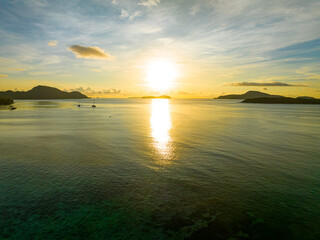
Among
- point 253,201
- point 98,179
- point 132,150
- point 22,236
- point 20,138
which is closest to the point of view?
point 22,236

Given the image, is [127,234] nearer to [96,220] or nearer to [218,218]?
[96,220]

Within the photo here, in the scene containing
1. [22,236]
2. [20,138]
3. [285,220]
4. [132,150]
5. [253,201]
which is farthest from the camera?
[20,138]

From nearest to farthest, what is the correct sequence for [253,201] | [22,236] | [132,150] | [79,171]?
[22,236]
[253,201]
[79,171]
[132,150]

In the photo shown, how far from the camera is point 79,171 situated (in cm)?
2678

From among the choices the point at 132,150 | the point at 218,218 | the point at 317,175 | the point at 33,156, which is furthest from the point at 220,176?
the point at 33,156

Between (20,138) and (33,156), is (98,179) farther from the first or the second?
(20,138)

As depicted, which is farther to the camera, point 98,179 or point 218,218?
point 98,179

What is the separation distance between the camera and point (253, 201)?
19266 mm

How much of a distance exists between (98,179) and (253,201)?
18.5m

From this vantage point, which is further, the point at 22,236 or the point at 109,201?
the point at 109,201

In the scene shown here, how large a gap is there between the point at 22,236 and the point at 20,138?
1661 inches

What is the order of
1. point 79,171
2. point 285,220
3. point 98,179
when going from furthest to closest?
point 79,171
point 98,179
point 285,220

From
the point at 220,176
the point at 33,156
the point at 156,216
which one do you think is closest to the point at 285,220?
the point at 220,176

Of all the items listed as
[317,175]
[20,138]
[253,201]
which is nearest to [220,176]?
[253,201]
